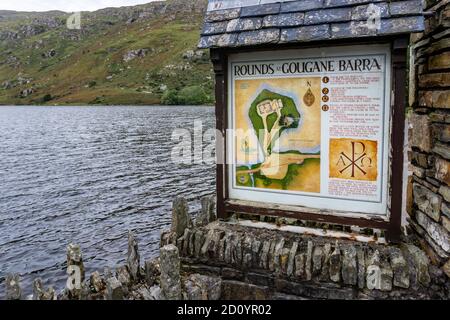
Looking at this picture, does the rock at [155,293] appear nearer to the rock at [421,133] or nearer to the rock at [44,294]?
the rock at [44,294]

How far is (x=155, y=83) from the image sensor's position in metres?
177

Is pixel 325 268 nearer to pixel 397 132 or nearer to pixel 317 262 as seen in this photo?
pixel 317 262

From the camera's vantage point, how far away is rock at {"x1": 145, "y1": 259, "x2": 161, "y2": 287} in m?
6.60

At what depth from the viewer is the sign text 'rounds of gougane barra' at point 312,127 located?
6008 millimetres

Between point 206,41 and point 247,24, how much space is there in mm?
704

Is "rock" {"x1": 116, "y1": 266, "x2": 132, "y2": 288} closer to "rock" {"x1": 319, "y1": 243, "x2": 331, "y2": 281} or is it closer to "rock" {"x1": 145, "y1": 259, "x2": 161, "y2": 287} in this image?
"rock" {"x1": 145, "y1": 259, "x2": 161, "y2": 287}

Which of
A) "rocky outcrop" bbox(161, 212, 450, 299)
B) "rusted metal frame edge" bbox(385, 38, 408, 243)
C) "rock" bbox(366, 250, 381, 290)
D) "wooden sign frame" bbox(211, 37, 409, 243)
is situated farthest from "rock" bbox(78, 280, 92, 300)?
"rusted metal frame edge" bbox(385, 38, 408, 243)

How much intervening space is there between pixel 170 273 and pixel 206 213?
1560mm

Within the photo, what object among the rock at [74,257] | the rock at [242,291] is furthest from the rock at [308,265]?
the rock at [74,257]

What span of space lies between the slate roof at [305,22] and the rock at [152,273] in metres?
3.58

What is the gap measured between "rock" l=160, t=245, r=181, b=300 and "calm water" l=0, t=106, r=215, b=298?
9882 millimetres

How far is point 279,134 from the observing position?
21.8ft

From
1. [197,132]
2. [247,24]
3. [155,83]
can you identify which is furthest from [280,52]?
[155,83]

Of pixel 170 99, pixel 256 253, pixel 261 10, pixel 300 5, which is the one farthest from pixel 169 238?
pixel 170 99
